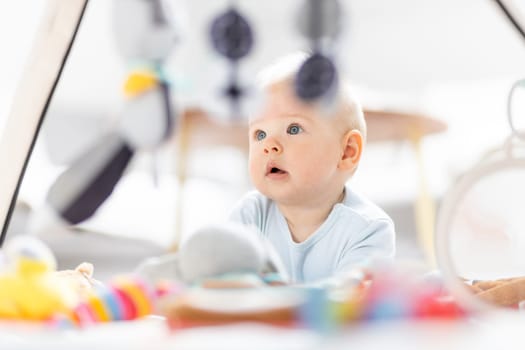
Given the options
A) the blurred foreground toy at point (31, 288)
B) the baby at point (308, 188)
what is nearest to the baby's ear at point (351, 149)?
the baby at point (308, 188)

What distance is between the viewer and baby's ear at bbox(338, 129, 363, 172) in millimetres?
782

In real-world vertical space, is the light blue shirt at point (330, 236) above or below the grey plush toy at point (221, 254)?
above

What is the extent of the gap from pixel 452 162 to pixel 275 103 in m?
1.75

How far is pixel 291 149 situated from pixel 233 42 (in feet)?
0.98

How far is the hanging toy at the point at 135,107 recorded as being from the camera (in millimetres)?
406

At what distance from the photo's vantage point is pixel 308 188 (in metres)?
0.75

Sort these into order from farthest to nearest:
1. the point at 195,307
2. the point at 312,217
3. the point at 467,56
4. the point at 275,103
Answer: the point at 467,56 → the point at 312,217 → the point at 275,103 → the point at 195,307

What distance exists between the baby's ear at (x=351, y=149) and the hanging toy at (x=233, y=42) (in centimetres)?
38

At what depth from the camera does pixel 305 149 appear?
2.31 feet

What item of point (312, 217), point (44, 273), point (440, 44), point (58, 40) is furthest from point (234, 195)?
point (44, 273)

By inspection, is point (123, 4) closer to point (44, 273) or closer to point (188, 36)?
point (188, 36)

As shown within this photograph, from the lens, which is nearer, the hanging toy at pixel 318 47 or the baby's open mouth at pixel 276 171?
the hanging toy at pixel 318 47

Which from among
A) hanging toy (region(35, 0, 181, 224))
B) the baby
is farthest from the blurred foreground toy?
the baby

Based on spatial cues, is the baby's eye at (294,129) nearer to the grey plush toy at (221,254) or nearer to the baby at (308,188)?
the baby at (308,188)
